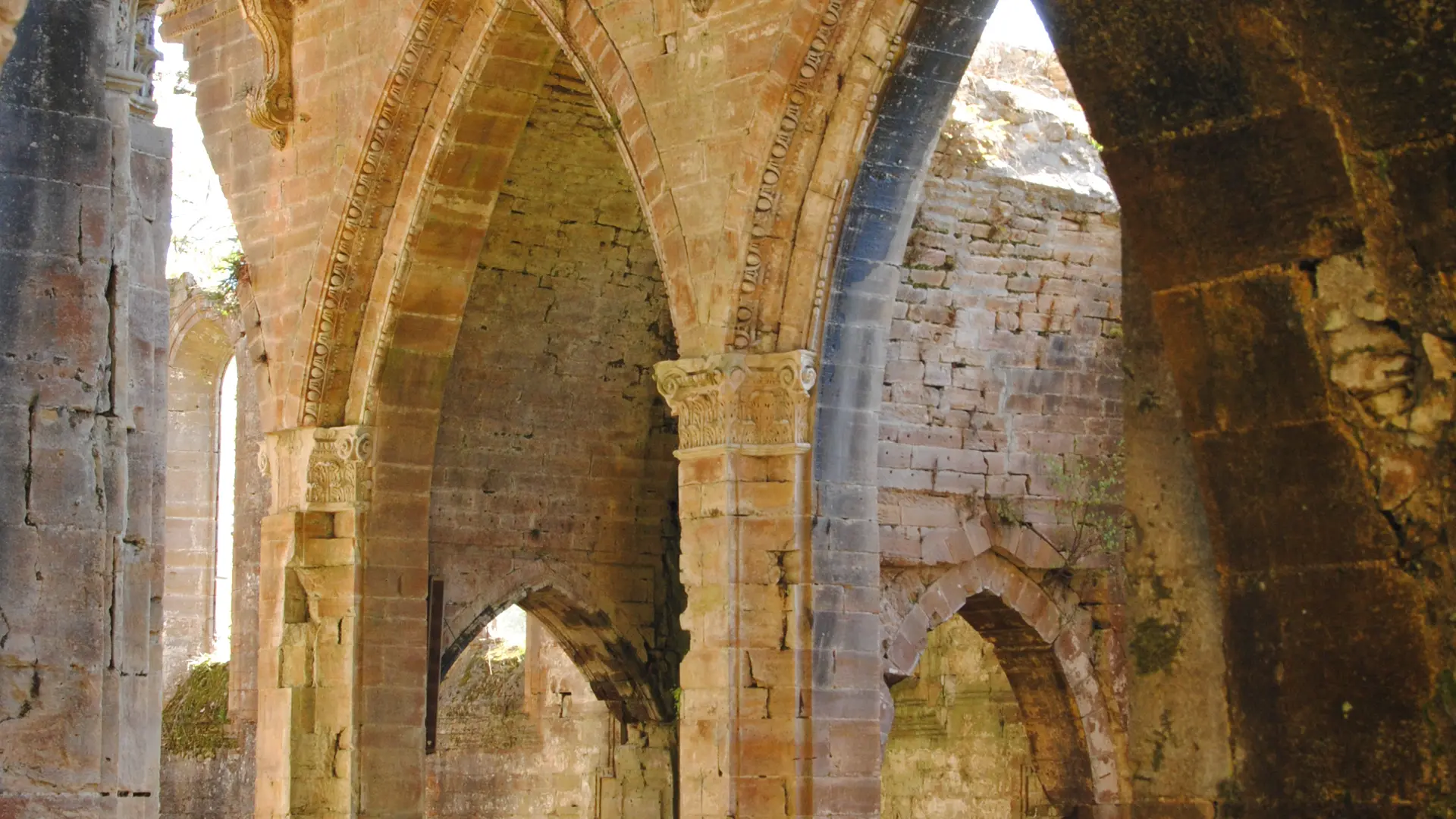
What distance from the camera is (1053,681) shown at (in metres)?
13.3

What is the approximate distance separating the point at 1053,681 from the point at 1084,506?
3.68 ft

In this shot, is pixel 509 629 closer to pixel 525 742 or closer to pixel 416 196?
pixel 525 742

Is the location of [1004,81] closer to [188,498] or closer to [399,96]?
[399,96]

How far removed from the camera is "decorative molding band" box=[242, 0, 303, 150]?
12.2 m

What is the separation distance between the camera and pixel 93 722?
5242 mm

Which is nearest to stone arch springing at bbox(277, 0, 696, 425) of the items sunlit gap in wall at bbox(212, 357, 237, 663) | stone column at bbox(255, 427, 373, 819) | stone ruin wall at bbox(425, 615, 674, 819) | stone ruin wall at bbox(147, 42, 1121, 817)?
stone column at bbox(255, 427, 373, 819)

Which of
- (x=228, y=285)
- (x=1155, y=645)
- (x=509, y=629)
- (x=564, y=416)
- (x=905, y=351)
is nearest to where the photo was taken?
(x=1155, y=645)

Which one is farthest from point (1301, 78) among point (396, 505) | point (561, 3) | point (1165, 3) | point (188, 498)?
point (188, 498)

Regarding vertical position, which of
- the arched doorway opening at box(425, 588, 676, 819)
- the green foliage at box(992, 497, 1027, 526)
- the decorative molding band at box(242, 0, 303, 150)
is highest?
the decorative molding band at box(242, 0, 303, 150)

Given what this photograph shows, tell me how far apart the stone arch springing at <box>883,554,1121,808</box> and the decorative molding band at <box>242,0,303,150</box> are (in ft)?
16.2

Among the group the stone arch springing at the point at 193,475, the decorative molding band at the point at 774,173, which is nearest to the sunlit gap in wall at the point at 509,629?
the stone arch springing at the point at 193,475

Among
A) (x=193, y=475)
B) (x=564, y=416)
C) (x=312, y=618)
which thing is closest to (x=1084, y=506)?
(x=564, y=416)

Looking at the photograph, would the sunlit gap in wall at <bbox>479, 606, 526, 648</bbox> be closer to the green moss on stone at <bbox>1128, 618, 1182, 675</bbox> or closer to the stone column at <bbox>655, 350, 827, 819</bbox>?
the stone column at <bbox>655, 350, 827, 819</bbox>

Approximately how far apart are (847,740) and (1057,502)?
168 inches
